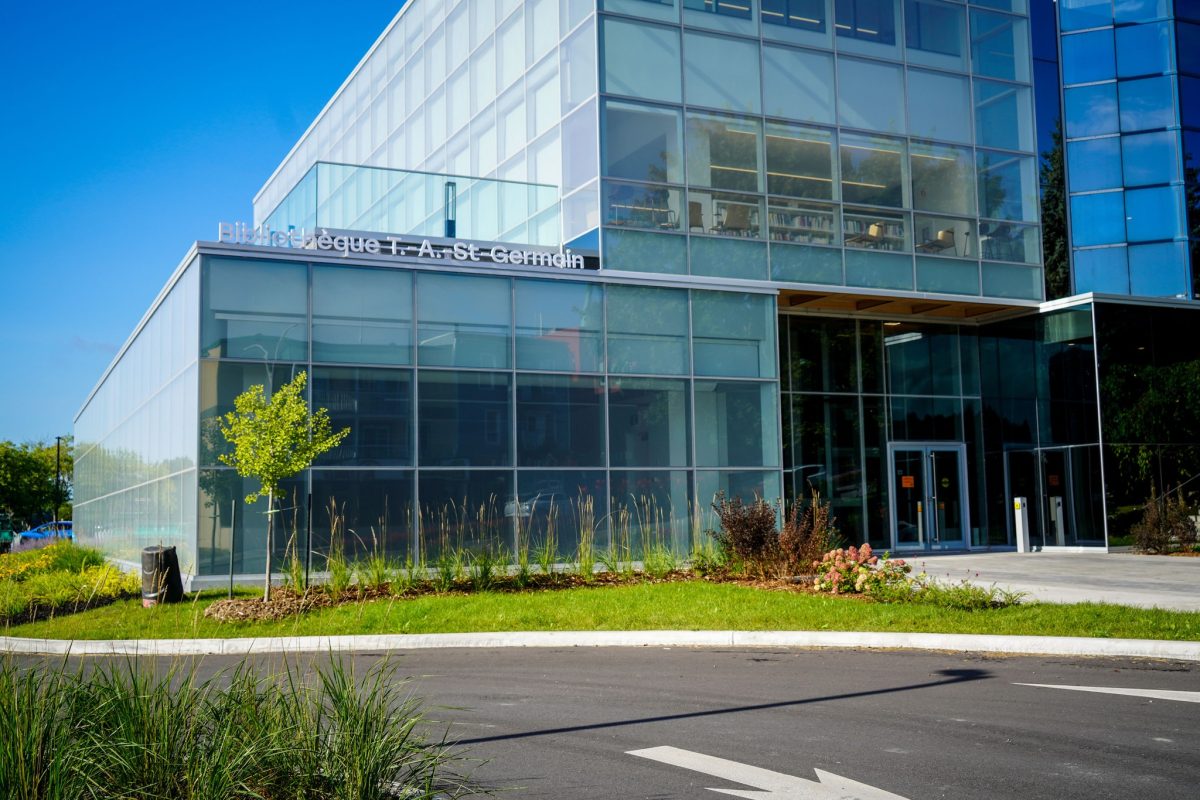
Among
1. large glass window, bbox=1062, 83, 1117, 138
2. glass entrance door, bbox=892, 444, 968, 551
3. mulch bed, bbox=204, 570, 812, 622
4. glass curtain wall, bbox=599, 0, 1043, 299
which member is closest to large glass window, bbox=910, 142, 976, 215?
glass curtain wall, bbox=599, 0, 1043, 299

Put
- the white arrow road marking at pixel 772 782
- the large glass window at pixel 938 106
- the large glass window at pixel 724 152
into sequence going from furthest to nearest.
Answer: the large glass window at pixel 938 106, the large glass window at pixel 724 152, the white arrow road marking at pixel 772 782

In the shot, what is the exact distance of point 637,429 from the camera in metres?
22.2

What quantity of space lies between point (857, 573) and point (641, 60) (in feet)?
40.8

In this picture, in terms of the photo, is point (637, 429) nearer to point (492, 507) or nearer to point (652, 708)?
point (492, 507)

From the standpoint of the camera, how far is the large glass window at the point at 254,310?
19.2m

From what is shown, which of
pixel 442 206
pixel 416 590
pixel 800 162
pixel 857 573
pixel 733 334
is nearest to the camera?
pixel 857 573

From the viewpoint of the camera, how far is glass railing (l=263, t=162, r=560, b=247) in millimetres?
23016

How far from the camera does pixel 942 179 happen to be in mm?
25562

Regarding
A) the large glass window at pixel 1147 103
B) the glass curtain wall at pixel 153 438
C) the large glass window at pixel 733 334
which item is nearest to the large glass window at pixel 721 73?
the large glass window at pixel 733 334

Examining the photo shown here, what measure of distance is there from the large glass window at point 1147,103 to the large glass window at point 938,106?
402 centimetres

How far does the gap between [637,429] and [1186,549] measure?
40.8 ft

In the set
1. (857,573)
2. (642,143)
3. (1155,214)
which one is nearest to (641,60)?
(642,143)

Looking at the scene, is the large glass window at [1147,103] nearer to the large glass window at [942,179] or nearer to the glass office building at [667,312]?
the glass office building at [667,312]

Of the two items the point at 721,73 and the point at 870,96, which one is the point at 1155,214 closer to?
the point at 870,96
